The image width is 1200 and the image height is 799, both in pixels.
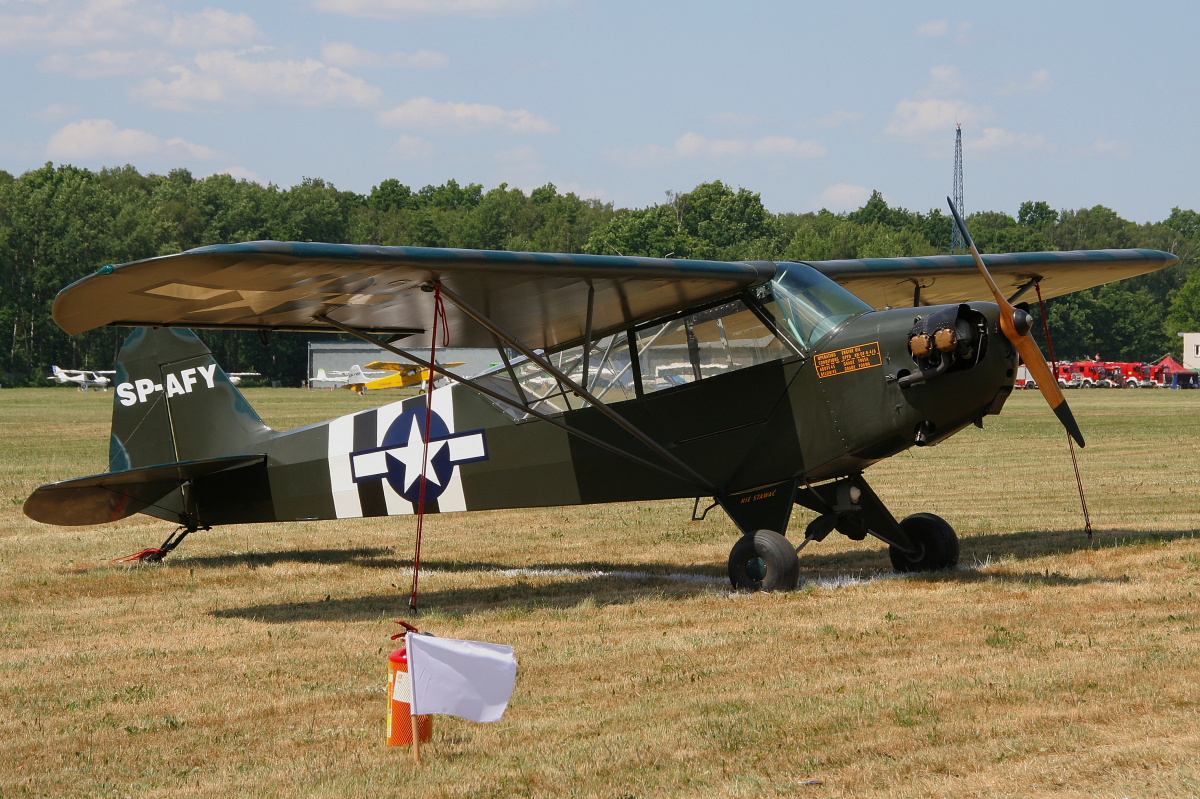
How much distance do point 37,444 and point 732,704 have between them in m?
26.6

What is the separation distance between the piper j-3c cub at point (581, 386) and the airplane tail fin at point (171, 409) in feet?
0.08

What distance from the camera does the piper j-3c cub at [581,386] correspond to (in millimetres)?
8625

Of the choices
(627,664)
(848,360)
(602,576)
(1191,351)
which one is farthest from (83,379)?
(1191,351)

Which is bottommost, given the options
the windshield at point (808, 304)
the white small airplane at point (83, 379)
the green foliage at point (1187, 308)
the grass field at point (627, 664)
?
the white small airplane at point (83, 379)

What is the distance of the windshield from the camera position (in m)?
9.60

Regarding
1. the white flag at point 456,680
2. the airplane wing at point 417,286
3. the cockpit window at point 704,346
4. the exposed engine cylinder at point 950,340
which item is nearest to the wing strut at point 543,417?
the airplane wing at point 417,286

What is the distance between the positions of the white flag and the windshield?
16.6 ft

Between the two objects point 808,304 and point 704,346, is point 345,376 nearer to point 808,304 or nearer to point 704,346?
point 704,346

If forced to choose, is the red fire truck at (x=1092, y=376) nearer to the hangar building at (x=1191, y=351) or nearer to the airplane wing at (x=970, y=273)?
the hangar building at (x=1191, y=351)

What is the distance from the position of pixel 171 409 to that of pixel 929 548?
25.7ft

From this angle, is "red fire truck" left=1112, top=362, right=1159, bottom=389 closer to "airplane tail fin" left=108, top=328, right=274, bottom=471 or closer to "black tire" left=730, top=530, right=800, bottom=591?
"airplane tail fin" left=108, top=328, right=274, bottom=471

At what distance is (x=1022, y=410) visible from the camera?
1623 inches

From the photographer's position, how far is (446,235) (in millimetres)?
138125

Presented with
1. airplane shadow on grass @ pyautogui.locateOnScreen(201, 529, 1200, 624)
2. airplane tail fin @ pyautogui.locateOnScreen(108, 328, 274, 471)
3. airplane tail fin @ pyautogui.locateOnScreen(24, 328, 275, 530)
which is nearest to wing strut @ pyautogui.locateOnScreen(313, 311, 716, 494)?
airplane shadow on grass @ pyautogui.locateOnScreen(201, 529, 1200, 624)
